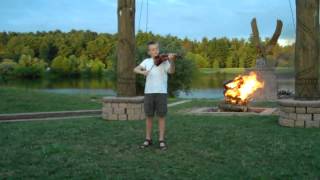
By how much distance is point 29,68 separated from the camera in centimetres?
7900

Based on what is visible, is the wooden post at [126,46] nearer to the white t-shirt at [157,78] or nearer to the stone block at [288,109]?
the stone block at [288,109]

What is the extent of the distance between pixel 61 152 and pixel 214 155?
85.6 inches

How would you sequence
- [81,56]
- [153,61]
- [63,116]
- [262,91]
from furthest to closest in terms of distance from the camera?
[81,56] < [262,91] < [63,116] < [153,61]

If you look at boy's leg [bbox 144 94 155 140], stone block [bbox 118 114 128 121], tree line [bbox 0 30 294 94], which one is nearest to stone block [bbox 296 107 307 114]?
boy's leg [bbox 144 94 155 140]

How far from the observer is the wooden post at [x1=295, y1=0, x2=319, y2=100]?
9.09 metres

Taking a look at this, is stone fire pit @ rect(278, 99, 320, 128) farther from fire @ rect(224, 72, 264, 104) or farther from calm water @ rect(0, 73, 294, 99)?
calm water @ rect(0, 73, 294, 99)

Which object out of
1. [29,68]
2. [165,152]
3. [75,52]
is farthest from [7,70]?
[165,152]

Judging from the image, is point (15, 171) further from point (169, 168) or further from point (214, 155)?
point (214, 155)

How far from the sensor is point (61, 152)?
263 inches

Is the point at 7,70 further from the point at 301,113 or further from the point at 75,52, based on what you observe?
the point at 301,113

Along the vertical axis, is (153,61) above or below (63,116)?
above

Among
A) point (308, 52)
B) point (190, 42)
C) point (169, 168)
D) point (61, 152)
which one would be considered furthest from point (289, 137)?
point (190, 42)

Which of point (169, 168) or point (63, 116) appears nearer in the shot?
point (169, 168)

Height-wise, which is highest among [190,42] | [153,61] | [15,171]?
[190,42]
